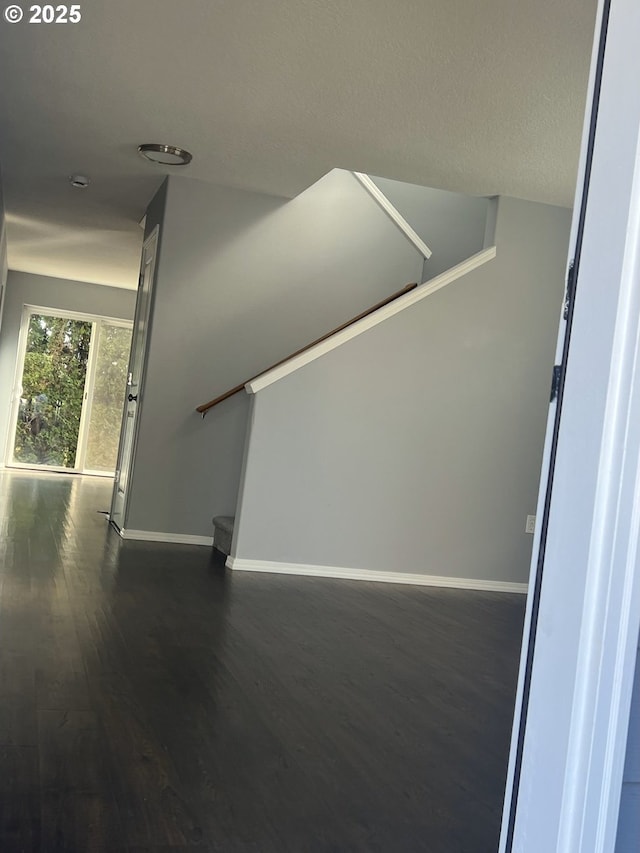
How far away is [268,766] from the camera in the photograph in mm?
2016

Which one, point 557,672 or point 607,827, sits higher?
point 557,672

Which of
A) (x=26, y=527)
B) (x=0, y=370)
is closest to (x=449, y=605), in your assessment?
(x=26, y=527)

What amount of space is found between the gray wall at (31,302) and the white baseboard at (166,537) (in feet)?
17.9

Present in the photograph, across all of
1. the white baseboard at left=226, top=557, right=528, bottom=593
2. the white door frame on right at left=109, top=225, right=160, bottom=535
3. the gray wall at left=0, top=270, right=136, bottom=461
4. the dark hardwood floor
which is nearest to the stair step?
the white baseboard at left=226, top=557, right=528, bottom=593

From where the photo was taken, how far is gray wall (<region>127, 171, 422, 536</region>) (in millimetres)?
5586

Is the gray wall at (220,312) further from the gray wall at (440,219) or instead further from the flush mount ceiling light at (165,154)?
the gray wall at (440,219)

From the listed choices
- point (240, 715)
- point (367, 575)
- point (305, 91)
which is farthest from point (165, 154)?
point (240, 715)

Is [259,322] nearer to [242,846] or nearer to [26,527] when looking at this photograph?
[26,527]

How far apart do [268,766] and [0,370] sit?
926 centimetres

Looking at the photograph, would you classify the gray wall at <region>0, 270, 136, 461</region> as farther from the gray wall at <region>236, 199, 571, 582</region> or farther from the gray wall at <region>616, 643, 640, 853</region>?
the gray wall at <region>616, 643, 640, 853</region>

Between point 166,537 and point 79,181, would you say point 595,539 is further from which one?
point 79,181

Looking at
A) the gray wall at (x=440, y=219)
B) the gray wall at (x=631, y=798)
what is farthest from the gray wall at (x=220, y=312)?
the gray wall at (x=631, y=798)

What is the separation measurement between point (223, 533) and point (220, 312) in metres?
1.50

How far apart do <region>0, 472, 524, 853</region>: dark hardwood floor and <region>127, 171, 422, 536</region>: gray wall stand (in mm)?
1341
